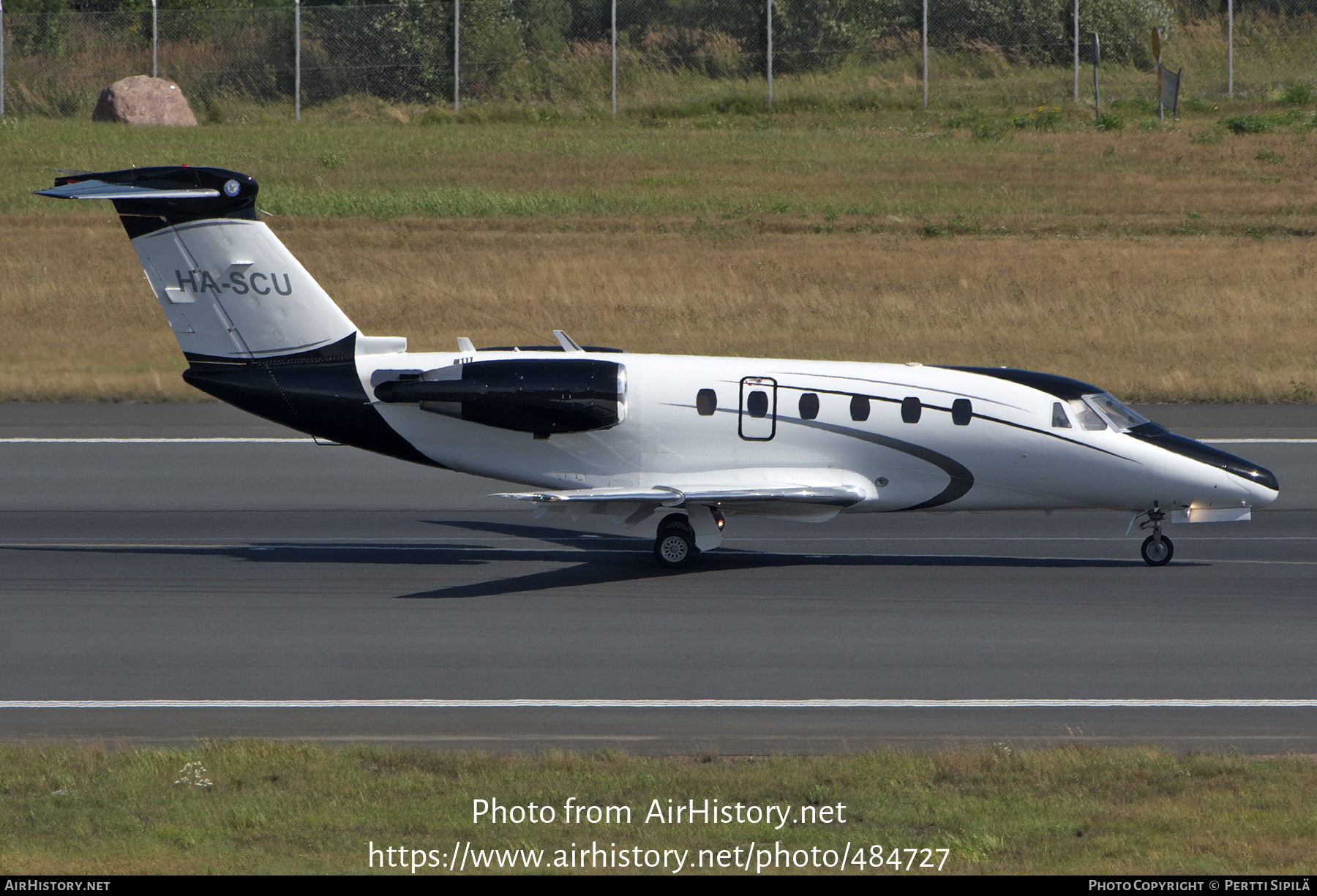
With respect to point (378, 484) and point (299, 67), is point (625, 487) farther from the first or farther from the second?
point (299, 67)

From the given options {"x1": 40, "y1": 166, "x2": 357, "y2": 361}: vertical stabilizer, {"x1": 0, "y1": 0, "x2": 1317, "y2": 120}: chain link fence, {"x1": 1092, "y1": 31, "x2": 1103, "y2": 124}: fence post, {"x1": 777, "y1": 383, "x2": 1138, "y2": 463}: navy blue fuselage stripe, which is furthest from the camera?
{"x1": 0, "y1": 0, "x2": 1317, "y2": 120}: chain link fence

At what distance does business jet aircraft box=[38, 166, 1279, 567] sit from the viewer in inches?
721

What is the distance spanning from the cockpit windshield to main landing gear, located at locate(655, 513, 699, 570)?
5.23 meters

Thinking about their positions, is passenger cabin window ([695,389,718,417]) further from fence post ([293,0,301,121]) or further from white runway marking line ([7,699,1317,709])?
fence post ([293,0,301,121])

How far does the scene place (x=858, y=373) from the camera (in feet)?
61.2

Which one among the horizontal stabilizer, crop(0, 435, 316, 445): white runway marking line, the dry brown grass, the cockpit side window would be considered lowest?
crop(0, 435, 316, 445): white runway marking line

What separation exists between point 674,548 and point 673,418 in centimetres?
162

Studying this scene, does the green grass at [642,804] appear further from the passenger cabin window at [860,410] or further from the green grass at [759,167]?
the green grass at [759,167]

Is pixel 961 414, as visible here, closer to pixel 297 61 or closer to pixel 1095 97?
pixel 1095 97

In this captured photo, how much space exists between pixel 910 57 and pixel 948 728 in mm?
48988

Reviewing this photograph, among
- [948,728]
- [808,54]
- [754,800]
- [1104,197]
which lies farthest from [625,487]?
[808,54]

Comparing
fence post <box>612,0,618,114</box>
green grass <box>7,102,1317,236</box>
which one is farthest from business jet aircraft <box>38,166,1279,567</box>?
fence post <box>612,0,618,114</box>

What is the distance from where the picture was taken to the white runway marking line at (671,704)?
13.6 m

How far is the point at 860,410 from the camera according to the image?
18453mm
